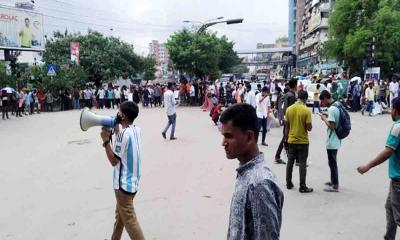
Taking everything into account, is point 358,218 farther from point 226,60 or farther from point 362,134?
point 226,60

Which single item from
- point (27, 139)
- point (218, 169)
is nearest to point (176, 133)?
point (27, 139)

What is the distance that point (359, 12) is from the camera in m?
29.7

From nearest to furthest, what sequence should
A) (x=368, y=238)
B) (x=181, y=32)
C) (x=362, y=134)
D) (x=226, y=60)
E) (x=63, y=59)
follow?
(x=368, y=238)
(x=362, y=134)
(x=181, y=32)
(x=63, y=59)
(x=226, y=60)

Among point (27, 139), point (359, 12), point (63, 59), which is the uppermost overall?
point (359, 12)

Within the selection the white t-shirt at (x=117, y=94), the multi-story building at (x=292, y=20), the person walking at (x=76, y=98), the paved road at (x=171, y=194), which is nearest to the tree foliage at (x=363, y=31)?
the white t-shirt at (x=117, y=94)

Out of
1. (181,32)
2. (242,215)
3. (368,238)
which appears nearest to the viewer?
(242,215)

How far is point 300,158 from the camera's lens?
22.1ft

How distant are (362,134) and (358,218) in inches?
318

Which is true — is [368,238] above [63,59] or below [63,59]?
below

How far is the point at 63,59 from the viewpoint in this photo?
119ft

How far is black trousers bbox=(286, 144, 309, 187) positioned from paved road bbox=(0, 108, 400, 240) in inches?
9.9

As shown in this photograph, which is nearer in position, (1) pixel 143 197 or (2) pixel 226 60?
(1) pixel 143 197

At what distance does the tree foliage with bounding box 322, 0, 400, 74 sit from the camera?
27078 millimetres

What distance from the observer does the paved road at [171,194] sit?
5161mm
